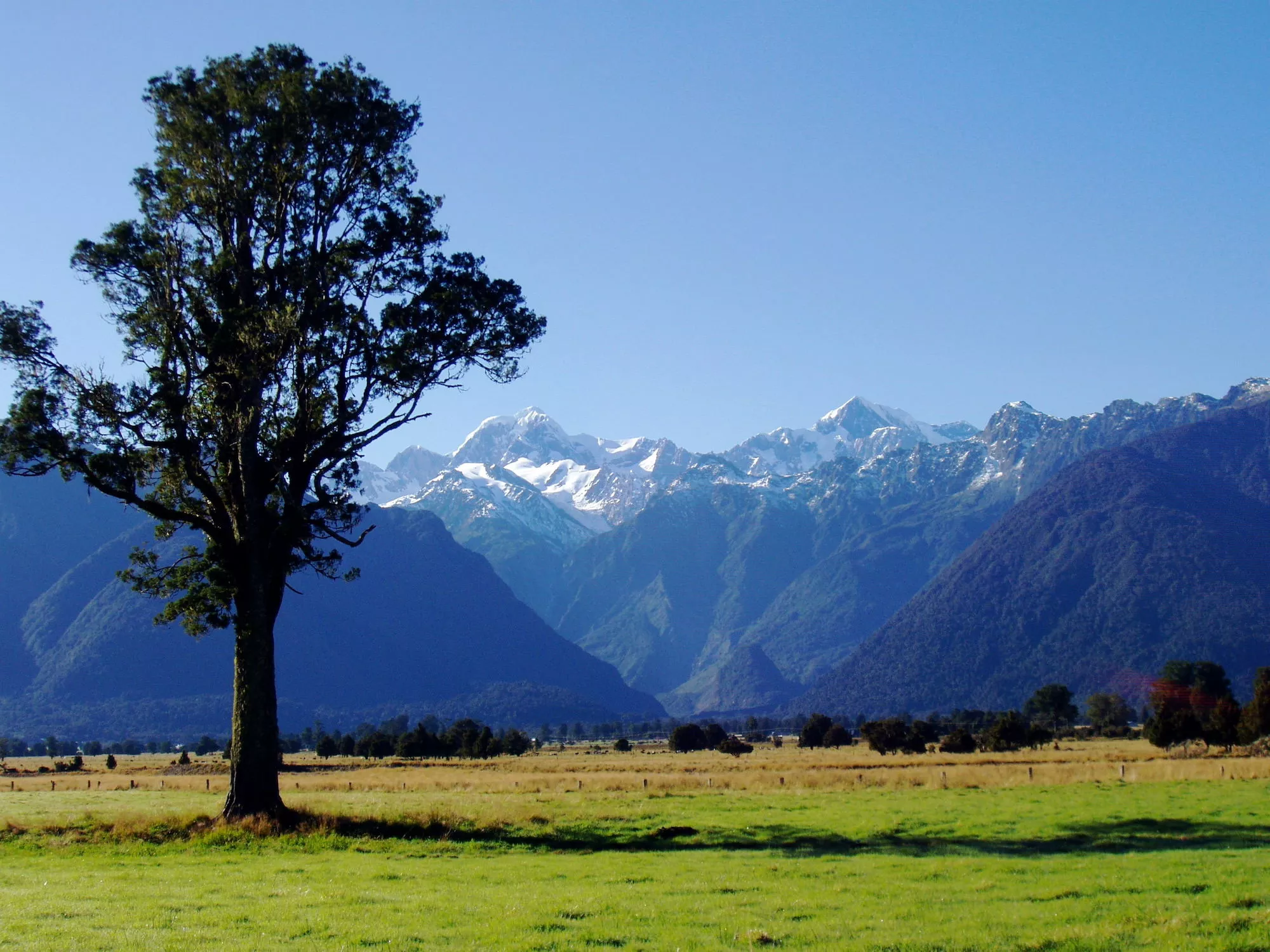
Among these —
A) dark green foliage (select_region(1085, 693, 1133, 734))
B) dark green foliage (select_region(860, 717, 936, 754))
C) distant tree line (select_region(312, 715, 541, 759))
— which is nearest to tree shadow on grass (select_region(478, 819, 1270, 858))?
dark green foliage (select_region(860, 717, 936, 754))

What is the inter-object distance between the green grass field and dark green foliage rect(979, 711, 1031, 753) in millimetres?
59503

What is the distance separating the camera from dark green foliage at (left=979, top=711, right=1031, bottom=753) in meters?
92.5

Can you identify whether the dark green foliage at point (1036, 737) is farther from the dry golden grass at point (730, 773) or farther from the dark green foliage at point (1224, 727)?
the dark green foliage at point (1224, 727)

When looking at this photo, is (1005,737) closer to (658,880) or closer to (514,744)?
(514,744)

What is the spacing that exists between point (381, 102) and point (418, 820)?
19.6m

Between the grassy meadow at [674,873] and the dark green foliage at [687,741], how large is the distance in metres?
92.1

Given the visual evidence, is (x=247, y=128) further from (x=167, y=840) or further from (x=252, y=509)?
(x=167, y=840)

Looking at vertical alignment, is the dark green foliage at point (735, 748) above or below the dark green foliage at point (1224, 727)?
below

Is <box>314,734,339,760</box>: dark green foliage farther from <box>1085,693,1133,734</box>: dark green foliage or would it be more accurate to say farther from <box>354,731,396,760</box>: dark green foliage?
<box>1085,693,1133,734</box>: dark green foliage

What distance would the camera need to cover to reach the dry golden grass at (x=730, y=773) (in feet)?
165

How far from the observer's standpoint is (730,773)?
6438 cm

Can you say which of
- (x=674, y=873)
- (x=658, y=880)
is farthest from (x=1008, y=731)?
(x=658, y=880)

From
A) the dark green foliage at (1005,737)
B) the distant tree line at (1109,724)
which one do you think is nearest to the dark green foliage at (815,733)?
the distant tree line at (1109,724)

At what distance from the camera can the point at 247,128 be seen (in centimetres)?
3052
